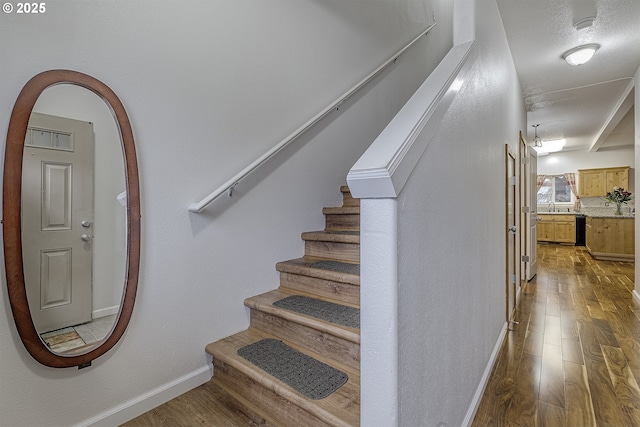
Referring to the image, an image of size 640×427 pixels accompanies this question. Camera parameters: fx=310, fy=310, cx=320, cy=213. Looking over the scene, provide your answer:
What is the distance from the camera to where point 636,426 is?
154 centimetres

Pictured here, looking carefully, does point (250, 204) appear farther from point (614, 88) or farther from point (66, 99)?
point (614, 88)

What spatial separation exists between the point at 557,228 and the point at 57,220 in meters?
10.2

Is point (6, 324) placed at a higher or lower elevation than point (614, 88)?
lower

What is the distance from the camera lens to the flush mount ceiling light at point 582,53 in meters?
2.85

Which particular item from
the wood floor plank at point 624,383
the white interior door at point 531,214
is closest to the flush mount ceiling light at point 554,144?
the white interior door at point 531,214

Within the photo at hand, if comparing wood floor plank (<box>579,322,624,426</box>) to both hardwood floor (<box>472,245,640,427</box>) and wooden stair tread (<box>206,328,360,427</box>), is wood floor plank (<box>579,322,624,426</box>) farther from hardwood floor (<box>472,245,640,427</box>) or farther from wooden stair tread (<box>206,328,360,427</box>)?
wooden stair tread (<box>206,328,360,427</box>)

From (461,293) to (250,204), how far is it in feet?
4.27

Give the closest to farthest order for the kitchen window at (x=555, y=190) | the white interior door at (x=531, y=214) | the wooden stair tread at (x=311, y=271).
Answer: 1. the wooden stair tread at (x=311, y=271)
2. the white interior door at (x=531, y=214)
3. the kitchen window at (x=555, y=190)

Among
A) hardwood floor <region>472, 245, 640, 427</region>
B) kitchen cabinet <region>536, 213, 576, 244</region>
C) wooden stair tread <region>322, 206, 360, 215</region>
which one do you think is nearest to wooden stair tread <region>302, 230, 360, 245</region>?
wooden stair tread <region>322, 206, 360, 215</region>

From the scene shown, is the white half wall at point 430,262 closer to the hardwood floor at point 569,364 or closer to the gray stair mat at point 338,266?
the hardwood floor at point 569,364

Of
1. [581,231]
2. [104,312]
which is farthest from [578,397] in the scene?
[581,231]

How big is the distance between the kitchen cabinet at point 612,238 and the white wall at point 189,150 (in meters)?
6.67

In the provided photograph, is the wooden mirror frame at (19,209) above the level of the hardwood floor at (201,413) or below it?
above

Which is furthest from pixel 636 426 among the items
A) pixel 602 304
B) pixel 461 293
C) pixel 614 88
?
pixel 614 88
